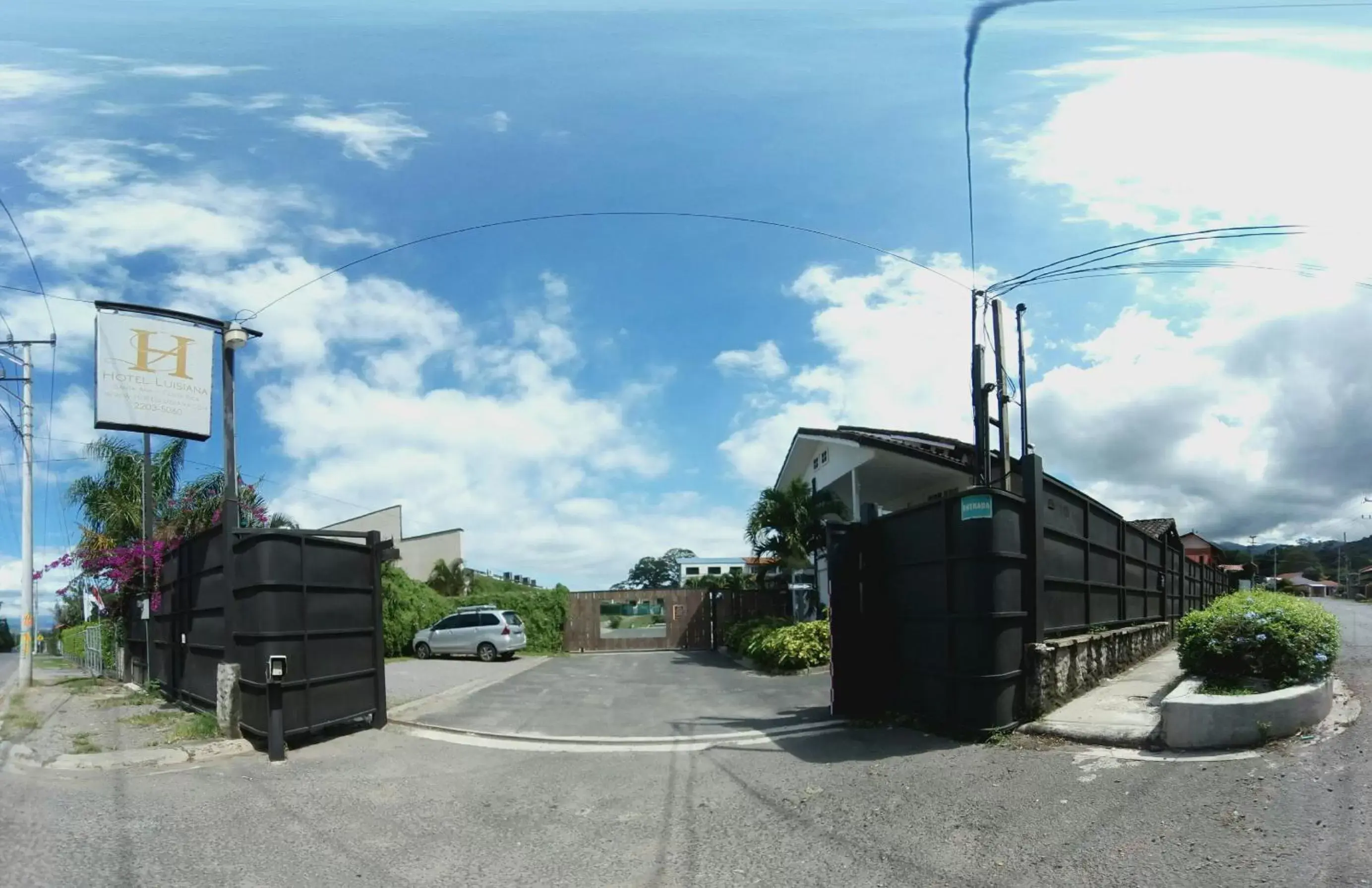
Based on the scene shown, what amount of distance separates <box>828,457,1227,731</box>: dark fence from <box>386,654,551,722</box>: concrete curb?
20.1 ft

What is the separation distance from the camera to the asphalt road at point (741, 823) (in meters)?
4.88

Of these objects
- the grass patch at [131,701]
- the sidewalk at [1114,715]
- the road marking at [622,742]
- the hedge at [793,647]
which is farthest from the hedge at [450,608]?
the sidewalk at [1114,715]

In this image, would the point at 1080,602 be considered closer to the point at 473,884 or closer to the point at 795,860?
the point at 795,860

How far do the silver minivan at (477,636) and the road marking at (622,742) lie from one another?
16039mm

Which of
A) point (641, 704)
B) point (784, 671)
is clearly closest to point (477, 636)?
point (784, 671)

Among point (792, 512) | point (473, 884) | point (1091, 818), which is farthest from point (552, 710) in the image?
point (792, 512)

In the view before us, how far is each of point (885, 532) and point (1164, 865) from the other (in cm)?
575

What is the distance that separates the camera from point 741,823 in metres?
6.05

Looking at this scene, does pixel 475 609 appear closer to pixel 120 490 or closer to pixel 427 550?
pixel 120 490

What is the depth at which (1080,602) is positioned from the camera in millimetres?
10305

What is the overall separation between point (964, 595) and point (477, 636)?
20.9 meters

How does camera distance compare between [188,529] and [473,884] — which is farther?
[188,529]

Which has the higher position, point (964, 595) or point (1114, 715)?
point (964, 595)

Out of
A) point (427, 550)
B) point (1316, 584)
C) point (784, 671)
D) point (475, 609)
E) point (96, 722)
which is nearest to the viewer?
point (96, 722)
